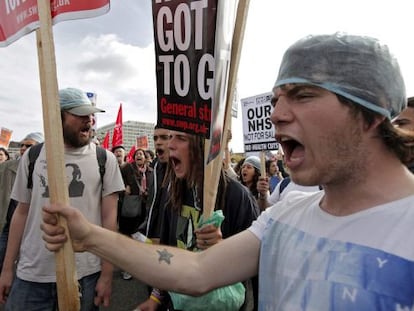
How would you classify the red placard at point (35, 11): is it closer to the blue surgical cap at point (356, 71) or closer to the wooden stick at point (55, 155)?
the wooden stick at point (55, 155)

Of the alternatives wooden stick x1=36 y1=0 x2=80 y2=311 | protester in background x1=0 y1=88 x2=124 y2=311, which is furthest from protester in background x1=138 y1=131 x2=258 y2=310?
wooden stick x1=36 y1=0 x2=80 y2=311

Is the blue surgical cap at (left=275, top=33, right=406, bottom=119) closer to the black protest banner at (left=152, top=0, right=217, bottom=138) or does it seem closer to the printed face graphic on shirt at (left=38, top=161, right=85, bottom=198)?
the black protest banner at (left=152, top=0, right=217, bottom=138)

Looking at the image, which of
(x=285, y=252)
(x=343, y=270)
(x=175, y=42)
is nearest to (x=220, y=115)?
(x=175, y=42)

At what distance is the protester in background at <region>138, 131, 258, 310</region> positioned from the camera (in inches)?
80.8

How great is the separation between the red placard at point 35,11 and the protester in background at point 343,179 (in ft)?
2.87

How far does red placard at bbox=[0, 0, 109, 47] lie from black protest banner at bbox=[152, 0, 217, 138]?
278 millimetres

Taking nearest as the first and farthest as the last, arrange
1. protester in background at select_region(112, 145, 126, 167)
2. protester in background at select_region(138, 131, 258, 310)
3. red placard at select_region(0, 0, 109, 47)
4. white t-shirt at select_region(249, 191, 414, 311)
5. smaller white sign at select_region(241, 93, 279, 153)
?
white t-shirt at select_region(249, 191, 414, 311) → red placard at select_region(0, 0, 109, 47) → protester in background at select_region(138, 131, 258, 310) → smaller white sign at select_region(241, 93, 279, 153) → protester in background at select_region(112, 145, 126, 167)

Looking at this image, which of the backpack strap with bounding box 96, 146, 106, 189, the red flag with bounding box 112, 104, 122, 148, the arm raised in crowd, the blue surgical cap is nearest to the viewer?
the blue surgical cap

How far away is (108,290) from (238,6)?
Answer: 79.8 inches

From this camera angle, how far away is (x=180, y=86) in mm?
1638

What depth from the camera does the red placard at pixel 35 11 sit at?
1445 mm

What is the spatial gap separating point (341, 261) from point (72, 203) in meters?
1.89

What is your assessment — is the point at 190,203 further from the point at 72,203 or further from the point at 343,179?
the point at 343,179

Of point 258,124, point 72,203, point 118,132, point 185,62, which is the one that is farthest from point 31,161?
point 118,132
